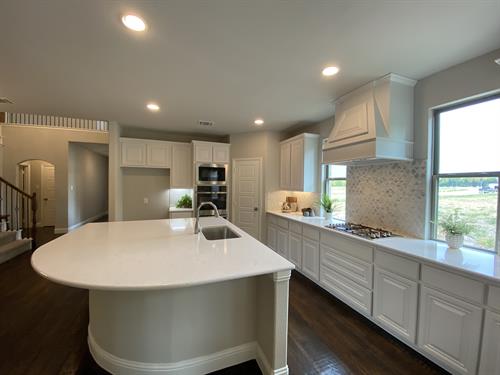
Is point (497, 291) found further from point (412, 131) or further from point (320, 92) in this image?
point (320, 92)

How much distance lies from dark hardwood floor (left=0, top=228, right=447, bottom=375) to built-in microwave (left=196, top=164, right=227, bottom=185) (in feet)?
8.70

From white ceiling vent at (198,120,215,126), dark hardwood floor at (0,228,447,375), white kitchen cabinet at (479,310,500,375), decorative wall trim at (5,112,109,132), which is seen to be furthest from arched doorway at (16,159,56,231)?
white kitchen cabinet at (479,310,500,375)

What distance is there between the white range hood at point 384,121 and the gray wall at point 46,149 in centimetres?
698

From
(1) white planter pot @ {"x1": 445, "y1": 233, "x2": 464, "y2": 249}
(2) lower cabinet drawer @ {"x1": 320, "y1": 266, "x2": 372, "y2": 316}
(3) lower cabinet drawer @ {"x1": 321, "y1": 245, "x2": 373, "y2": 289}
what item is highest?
(1) white planter pot @ {"x1": 445, "y1": 233, "x2": 464, "y2": 249}

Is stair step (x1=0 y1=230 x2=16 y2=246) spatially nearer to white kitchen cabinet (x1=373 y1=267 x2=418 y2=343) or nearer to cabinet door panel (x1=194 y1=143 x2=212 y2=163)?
cabinet door panel (x1=194 y1=143 x2=212 y2=163)

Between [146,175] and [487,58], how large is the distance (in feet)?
17.8

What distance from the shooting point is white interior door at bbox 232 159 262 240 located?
4660 millimetres

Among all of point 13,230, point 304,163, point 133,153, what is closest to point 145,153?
point 133,153

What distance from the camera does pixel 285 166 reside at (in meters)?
4.42

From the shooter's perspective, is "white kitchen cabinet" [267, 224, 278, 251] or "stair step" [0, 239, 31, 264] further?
"white kitchen cabinet" [267, 224, 278, 251]

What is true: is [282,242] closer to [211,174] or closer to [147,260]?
[211,174]

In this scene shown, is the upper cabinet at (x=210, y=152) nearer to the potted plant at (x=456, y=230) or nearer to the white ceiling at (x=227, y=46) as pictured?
the white ceiling at (x=227, y=46)

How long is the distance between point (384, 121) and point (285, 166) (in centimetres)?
224

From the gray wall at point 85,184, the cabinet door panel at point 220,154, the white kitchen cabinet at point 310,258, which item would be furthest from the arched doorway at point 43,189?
the white kitchen cabinet at point 310,258
